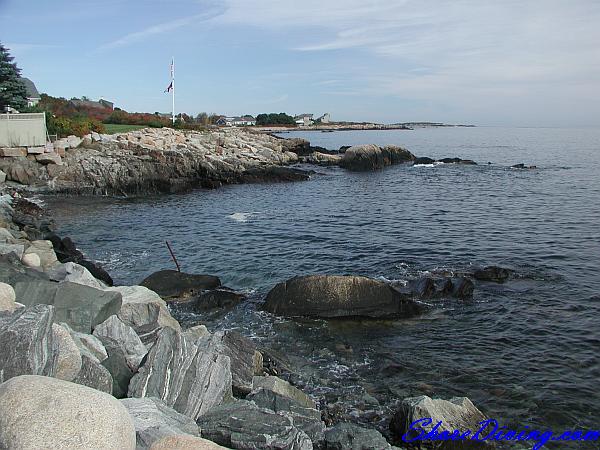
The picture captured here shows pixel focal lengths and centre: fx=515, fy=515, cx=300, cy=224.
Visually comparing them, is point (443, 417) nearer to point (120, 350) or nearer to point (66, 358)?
point (120, 350)

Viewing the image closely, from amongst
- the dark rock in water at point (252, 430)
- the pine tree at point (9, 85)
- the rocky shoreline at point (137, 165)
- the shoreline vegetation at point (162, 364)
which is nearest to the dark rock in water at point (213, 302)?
the shoreline vegetation at point (162, 364)

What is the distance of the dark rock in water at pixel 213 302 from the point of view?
1506cm

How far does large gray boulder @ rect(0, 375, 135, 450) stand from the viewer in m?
4.62

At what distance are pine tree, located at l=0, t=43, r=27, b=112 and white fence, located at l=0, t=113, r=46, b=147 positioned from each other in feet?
21.1

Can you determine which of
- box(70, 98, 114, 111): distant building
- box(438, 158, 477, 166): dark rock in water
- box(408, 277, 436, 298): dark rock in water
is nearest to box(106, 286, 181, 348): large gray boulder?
box(408, 277, 436, 298): dark rock in water

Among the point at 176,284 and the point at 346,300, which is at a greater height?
the point at 346,300

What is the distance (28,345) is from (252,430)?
9.91 feet

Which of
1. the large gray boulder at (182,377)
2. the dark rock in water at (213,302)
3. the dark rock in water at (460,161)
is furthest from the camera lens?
the dark rock in water at (460,161)

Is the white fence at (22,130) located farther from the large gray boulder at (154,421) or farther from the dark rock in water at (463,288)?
the large gray boulder at (154,421)

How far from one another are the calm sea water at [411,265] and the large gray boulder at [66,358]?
5126 millimetres

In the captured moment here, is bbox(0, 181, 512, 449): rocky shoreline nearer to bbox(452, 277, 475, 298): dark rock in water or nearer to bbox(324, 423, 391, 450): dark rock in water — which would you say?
bbox(324, 423, 391, 450): dark rock in water

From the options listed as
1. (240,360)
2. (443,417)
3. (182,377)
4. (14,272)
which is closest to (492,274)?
(443,417)

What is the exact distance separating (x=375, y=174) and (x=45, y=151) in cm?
3077

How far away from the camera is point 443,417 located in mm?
8430
